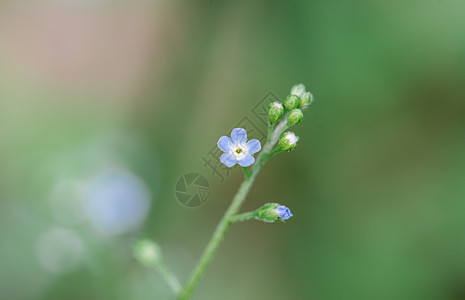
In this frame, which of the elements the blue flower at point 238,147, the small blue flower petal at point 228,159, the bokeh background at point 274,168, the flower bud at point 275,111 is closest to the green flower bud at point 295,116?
the flower bud at point 275,111

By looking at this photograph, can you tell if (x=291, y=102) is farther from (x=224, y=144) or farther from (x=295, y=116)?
(x=224, y=144)

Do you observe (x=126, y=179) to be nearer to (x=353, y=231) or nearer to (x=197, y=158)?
(x=197, y=158)

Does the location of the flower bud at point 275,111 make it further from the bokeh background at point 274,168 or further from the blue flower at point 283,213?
the bokeh background at point 274,168

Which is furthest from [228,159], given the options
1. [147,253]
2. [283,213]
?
[147,253]

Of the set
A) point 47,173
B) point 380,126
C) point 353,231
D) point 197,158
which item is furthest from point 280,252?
point 47,173

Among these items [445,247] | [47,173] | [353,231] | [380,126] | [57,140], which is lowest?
[445,247]
